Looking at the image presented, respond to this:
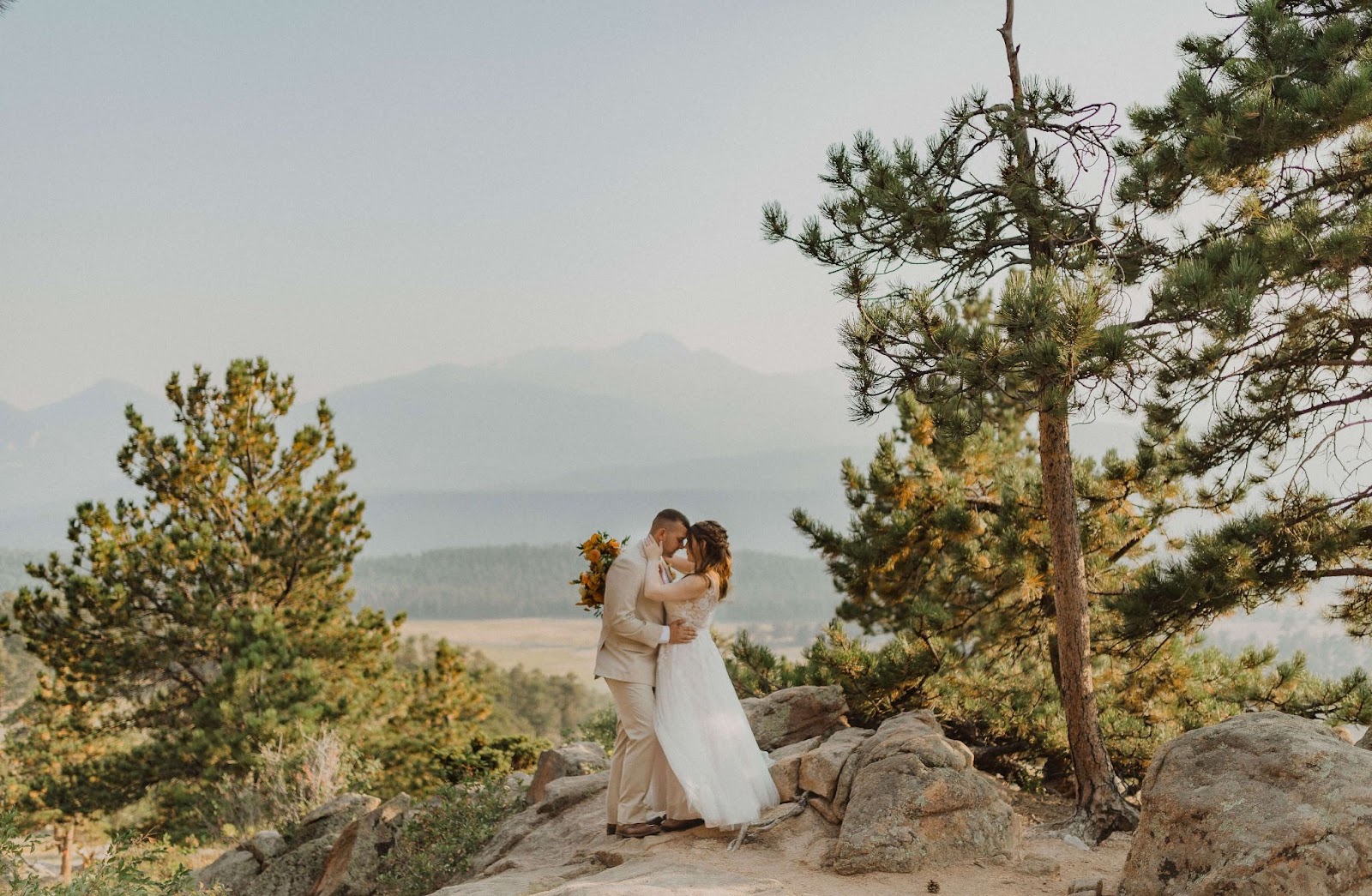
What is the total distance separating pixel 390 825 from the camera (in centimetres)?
980

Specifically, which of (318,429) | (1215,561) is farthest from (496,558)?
(1215,561)

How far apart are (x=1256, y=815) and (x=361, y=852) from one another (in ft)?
24.8

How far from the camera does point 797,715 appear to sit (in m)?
9.24

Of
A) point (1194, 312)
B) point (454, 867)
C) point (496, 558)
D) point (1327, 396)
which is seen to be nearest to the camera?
point (1194, 312)

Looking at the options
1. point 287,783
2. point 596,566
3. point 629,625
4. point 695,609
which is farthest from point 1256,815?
point 287,783

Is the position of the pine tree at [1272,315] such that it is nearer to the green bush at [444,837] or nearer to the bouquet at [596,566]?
the bouquet at [596,566]

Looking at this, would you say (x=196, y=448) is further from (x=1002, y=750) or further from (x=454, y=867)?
(x=1002, y=750)

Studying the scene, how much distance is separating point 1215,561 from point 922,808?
10.4 ft

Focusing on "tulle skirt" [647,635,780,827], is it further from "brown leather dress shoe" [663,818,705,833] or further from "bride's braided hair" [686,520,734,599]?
"bride's braided hair" [686,520,734,599]

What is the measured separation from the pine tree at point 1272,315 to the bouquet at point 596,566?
3.86 metres

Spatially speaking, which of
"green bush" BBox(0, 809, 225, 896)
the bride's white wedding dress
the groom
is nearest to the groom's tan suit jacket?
the groom

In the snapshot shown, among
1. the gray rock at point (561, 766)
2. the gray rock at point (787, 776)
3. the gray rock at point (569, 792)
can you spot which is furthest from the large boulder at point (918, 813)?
the gray rock at point (561, 766)

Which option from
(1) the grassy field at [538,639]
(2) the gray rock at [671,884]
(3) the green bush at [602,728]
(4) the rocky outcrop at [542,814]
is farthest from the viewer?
(1) the grassy field at [538,639]

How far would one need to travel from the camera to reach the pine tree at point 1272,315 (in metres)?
6.61
